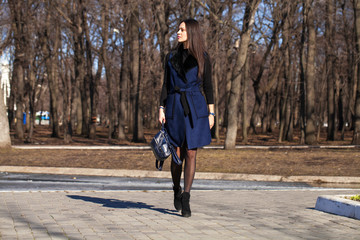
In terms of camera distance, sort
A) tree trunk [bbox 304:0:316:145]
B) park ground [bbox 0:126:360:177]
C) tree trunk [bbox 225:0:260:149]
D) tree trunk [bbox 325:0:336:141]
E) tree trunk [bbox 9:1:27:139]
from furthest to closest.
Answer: tree trunk [bbox 325:0:336:141], tree trunk [bbox 9:1:27:139], tree trunk [bbox 304:0:316:145], tree trunk [bbox 225:0:260:149], park ground [bbox 0:126:360:177]

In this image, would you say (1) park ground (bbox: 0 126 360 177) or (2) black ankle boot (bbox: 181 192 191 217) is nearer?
(2) black ankle boot (bbox: 181 192 191 217)

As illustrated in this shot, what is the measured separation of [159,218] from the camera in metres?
6.07

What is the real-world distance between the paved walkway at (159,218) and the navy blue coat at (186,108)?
857 mm

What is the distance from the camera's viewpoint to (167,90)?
6492 millimetres

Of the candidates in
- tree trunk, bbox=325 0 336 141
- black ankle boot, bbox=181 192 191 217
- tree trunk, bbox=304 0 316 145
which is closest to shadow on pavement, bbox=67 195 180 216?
black ankle boot, bbox=181 192 191 217

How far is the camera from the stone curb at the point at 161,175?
40.7ft

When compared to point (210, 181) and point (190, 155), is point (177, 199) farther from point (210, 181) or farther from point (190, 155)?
point (210, 181)

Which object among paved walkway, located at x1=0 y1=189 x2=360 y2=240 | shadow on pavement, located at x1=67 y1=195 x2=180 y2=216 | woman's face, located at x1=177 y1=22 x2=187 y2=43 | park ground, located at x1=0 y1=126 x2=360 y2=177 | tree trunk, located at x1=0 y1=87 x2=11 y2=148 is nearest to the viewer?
paved walkway, located at x1=0 y1=189 x2=360 y2=240

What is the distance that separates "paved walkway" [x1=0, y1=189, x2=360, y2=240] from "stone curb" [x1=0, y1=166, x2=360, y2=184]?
4.03 m

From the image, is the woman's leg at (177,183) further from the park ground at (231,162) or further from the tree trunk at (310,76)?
the tree trunk at (310,76)

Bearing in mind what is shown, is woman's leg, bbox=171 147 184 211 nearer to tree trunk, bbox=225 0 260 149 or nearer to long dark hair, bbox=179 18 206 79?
long dark hair, bbox=179 18 206 79

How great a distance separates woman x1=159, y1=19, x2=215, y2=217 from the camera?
6.23 m

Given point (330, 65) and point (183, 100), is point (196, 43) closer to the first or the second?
point (183, 100)

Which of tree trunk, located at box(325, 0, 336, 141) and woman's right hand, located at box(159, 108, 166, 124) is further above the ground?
tree trunk, located at box(325, 0, 336, 141)
